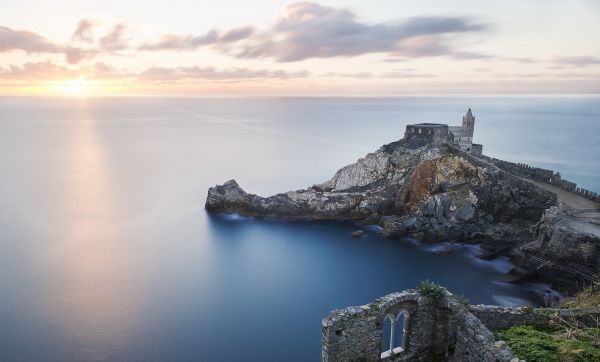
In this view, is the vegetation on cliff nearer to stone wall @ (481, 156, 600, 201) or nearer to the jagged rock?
the jagged rock

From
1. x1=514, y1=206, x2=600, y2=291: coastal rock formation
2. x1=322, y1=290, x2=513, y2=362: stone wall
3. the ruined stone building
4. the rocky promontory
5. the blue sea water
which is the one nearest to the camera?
x1=322, y1=290, x2=513, y2=362: stone wall

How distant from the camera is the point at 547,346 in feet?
33.8

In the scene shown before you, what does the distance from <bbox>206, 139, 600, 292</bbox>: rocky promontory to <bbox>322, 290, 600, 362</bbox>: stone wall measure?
1835 cm

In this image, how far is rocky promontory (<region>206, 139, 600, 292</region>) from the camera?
33.2m

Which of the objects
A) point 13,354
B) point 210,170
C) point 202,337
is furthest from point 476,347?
point 210,170

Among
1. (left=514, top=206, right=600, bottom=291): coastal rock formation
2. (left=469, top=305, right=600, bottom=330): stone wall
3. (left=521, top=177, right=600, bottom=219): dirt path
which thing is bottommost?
(left=514, top=206, right=600, bottom=291): coastal rock formation

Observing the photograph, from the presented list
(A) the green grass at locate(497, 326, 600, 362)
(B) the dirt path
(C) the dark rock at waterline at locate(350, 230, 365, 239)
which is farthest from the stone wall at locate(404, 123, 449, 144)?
(A) the green grass at locate(497, 326, 600, 362)

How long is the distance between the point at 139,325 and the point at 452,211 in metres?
27.1

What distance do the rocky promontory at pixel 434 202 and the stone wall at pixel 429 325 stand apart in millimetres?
18349

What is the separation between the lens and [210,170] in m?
72.7

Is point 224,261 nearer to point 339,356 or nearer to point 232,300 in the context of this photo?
point 232,300

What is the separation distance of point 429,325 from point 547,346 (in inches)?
136

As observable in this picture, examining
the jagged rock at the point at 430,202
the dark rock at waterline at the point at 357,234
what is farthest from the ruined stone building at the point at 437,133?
the dark rock at waterline at the point at 357,234

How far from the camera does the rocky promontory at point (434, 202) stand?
3319cm
